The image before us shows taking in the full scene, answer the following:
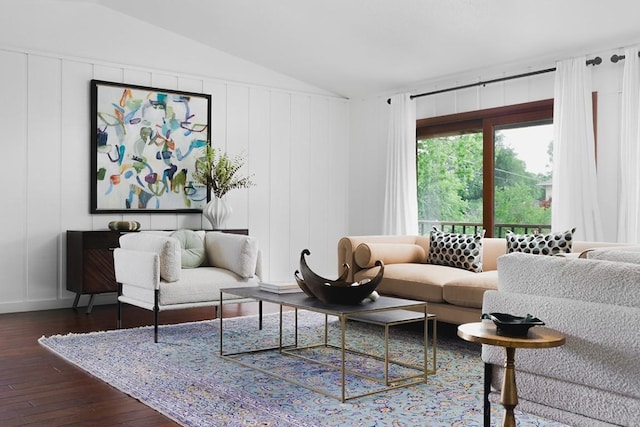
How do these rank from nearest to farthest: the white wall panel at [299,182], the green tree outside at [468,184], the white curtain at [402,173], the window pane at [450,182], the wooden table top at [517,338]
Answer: the wooden table top at [517,338] < the green tree outside at [468,184] < the window pane at [450,182] < the white curtain at [402,173] < the white wall panel at [299,182]

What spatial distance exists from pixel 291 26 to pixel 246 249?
237cm

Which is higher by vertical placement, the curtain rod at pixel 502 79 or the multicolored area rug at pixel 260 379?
the curtain rod at pixel 502 79

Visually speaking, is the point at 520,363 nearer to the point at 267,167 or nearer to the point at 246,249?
the point at 246,249

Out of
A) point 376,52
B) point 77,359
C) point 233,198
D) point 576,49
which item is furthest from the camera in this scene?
point 233,198

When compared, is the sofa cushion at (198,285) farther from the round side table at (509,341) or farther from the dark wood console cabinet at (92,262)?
the round side table at (509,341)

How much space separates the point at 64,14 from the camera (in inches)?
228

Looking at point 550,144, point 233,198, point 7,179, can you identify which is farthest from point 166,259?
point 550,144

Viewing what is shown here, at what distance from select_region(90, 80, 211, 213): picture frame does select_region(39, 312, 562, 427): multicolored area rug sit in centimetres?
182

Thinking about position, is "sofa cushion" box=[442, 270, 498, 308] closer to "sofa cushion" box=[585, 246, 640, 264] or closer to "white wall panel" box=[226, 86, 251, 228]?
"sofa cushion" box=[585, 246, 640, 264]

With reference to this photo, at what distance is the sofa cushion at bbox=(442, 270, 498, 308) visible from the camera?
405 cm

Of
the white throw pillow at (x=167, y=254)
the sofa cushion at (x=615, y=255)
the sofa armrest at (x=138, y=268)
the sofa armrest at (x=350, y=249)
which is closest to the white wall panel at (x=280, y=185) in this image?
the sofa armrest at (x=350, y=249)

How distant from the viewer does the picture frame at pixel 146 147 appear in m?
5.96

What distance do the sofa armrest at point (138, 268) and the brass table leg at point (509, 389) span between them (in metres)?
2.76

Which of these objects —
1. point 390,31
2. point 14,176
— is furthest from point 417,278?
point 14,176
